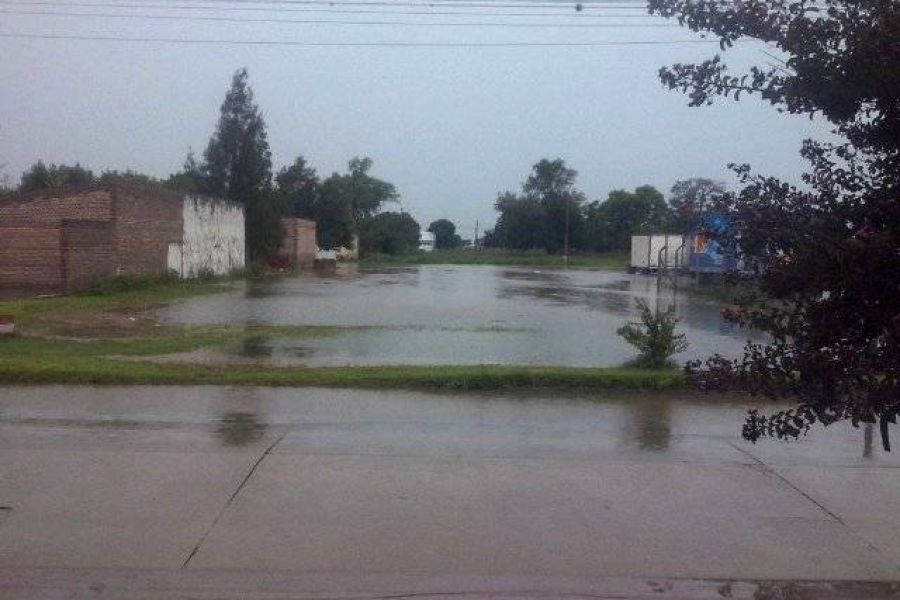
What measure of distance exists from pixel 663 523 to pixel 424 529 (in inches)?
63.8

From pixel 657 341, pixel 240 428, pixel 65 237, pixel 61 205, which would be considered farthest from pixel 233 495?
pixel 61 205

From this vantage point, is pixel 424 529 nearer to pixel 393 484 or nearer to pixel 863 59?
pixel 393 484

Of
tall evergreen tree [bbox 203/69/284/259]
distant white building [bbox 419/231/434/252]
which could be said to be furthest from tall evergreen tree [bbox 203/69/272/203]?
distant white building [bbox 419/231/434/252]

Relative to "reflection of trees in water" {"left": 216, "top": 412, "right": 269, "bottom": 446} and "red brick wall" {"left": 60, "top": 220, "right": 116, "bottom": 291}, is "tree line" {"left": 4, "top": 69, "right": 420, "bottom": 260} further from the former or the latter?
"reflection of trees in water" {"left": 216, "top": 412, "right": 269, "bottom": 446}

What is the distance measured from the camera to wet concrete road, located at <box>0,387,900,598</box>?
5.56 metres

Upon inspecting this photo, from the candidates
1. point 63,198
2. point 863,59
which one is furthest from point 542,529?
point 63,198

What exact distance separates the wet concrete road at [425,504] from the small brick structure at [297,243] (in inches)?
1781

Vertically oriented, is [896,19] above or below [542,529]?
above

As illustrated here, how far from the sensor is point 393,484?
7375 mm

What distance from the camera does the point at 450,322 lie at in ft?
70.6

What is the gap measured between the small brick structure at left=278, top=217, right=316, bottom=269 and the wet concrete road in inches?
1781

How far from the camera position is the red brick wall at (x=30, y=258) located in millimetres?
30094

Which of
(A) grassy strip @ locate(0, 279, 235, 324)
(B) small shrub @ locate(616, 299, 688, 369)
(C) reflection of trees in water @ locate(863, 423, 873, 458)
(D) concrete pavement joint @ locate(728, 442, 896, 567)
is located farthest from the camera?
(A) grassy strip @ locate(0, 279, 235, 324)

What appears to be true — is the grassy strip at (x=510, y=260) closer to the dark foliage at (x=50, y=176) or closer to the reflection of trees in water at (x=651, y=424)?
the dark foliage at (x=50, y=176)
